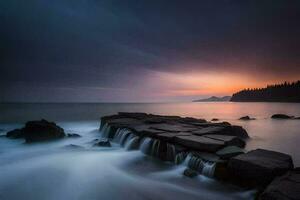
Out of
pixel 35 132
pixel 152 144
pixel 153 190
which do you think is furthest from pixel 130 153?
pixel 35 132

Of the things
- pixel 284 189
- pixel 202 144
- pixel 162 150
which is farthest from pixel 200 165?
pixel 284 189

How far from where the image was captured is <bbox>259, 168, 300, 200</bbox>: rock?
3.61 meters

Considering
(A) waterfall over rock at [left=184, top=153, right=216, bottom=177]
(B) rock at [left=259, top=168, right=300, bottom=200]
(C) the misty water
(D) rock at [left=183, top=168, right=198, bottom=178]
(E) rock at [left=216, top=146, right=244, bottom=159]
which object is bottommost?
(C) the misty water

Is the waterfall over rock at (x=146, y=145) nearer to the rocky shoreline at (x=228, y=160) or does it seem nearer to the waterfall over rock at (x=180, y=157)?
the rocky shoreline at (x=228, y=160)

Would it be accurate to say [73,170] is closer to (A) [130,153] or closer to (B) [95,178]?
(B) [95,178]

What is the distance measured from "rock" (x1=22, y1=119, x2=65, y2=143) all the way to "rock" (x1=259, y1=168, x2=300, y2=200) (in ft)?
40.6

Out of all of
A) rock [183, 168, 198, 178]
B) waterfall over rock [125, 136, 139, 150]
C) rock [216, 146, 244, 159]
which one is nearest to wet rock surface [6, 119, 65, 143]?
waterfall over rock [125, 136, 139, 150]

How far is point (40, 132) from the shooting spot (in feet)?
42.4

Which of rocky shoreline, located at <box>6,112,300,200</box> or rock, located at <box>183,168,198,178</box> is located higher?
rocky shoreline, located at <box>6,112,300,200</box>

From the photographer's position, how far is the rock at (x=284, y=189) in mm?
3609

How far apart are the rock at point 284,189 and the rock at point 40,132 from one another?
12.4 meters

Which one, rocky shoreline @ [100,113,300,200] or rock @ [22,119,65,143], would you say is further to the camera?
rock @ [22,119,65,143]

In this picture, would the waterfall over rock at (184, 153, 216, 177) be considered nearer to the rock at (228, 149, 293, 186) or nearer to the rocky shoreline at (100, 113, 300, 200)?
the rocky shoreline at (100, 113, 300, 200)

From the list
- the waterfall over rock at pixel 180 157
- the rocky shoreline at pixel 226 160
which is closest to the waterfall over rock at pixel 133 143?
the rocky shoreline at pixel 226 160
